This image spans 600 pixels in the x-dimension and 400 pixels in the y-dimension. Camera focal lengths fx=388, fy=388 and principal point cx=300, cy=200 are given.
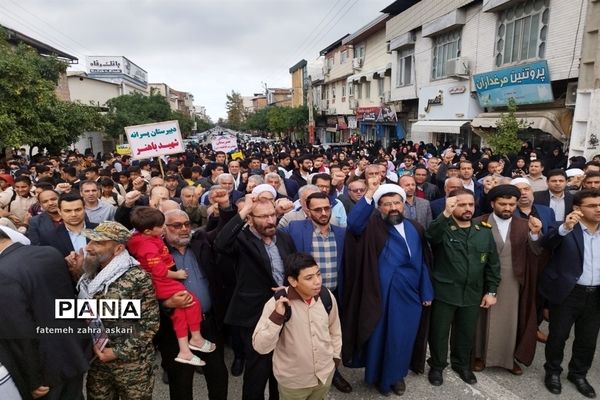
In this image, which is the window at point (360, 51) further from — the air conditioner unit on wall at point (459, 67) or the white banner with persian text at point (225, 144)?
the white banner with persian text at point (225, 144)

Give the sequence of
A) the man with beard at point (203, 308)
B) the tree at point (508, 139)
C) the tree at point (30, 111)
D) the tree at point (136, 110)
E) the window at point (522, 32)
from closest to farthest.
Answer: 1. the man with beard at point (203, 308)
2. the tree at point (508, 139)
3. the tree at point (30, 111)
4. the window at point (522, 32)
5. the tree at point (136, 110)

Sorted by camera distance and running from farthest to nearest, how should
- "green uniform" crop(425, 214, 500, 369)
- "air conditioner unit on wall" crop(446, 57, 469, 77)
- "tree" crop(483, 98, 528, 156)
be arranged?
"air conditioner unit on wall" crop(446, 57, 469, 77), "tree" crop(483, 98, 528, 156), "green uniform" crop(425, 214, 500, 369)

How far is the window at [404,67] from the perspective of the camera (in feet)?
68.6

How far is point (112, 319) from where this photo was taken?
2.38 m

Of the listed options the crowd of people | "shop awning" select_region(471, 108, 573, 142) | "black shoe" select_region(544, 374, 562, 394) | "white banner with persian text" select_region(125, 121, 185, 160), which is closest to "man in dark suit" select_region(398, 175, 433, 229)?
the crowd of people

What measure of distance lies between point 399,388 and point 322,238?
4.85 ft

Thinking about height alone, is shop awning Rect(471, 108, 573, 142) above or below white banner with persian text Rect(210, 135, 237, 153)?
above

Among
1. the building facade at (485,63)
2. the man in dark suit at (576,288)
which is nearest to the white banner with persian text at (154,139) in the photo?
the man in dark suit at (576,288)

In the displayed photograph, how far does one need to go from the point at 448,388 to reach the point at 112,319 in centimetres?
282

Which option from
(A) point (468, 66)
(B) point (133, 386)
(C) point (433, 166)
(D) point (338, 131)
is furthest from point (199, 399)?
(D) point (338, 131)

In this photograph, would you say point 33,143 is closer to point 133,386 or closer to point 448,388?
point 133,386

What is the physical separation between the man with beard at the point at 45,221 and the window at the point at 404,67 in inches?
791

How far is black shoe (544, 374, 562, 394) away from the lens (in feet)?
10.9

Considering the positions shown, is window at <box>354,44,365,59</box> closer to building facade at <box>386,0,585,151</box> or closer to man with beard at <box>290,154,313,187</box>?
building facade at <box>386,0,585,151</box>
